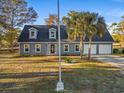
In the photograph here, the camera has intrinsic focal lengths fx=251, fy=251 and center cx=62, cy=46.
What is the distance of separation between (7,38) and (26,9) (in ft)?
Answer: 34.4

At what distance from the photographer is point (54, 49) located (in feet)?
132

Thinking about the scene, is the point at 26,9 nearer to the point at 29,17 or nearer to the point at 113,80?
the point at 29,17

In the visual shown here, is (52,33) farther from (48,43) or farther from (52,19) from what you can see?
(52,19)

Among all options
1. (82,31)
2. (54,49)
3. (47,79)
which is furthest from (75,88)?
(54,49)

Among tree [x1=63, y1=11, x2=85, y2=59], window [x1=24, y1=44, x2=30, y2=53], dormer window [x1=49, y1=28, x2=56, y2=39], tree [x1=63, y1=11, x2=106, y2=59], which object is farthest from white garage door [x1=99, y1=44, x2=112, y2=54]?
tree [x1=63, y1=11, x2=106, y2=59]

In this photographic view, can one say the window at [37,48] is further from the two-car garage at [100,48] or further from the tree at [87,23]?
the tree at [87,23]

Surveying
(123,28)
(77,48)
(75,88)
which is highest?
(123,28)

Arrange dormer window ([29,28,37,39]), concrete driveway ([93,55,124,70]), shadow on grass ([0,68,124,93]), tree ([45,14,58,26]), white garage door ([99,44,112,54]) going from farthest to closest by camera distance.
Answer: tree ([45,14,58,26]) → white garage door ([99,44,112,54]) → dormer window ([29,28,37,39]) → concrete driveway ([93,55,124,70]) → shadow on grass ([0,68,124,93])

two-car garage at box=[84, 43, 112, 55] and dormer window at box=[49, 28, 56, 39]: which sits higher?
dormer window at box=[49, 28, 56, 39]

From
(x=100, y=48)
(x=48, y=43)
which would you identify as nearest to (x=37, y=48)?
(x=48, y=43)

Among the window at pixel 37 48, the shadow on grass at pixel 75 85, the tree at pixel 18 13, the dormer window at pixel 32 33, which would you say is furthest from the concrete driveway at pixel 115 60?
the tree at pixel 18 13

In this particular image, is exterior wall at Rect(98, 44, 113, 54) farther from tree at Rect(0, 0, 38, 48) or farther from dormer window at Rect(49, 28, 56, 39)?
tree at Rect(0, 0, 38, 48)

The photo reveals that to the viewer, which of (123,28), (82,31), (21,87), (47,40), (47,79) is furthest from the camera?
(123,28)

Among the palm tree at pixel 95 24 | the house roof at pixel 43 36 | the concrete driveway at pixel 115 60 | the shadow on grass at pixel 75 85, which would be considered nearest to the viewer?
the shadow on grass at pixel 75 85
